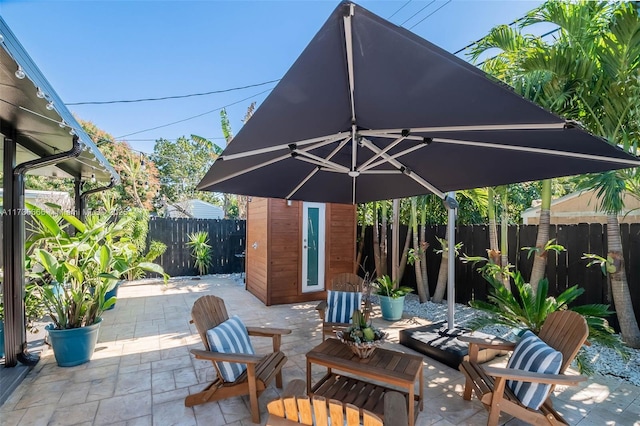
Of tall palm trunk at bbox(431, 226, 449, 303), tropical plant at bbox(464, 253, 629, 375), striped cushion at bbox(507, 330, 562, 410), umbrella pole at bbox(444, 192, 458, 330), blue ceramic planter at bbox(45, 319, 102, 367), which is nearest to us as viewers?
striped cushion at bbox(507, 330, 562, 410)

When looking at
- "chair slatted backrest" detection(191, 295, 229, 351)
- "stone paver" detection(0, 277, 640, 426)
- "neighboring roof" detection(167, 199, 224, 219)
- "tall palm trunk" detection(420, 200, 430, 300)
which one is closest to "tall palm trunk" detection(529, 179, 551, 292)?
"stone paver" detection(0, 277, 640, 426)

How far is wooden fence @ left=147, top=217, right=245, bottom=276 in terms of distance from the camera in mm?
9219

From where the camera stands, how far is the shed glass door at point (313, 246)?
6219mm

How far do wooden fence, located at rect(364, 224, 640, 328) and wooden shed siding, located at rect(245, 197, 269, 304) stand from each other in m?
3.68

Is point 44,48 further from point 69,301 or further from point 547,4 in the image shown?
point 547,4

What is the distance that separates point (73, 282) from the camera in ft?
11.6

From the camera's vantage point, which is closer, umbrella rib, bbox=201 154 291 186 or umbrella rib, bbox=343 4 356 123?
umbrella rib, bbox=343 4 356 123

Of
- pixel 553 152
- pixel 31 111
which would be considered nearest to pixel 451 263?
pixel 553 152

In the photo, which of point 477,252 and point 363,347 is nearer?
point 363,347

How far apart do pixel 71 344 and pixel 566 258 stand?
6705 mm

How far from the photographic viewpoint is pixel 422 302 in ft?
20.1

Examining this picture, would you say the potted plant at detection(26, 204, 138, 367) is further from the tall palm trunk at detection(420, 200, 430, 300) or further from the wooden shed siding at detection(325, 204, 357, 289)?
the tall palm trunk at detection(420, 200, 430, 300)

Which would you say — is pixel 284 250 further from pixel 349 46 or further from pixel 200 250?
pixel 349 46

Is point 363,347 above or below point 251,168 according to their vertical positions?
below
